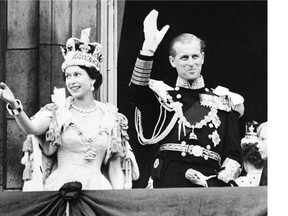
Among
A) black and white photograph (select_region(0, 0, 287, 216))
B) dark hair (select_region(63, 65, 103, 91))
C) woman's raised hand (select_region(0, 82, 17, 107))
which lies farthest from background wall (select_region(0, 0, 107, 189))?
woman's raised hand (select_region(0, 82, 17, 107))

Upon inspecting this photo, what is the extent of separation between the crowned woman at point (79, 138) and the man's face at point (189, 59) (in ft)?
2.03

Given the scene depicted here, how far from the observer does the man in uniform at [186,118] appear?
12.6 meters

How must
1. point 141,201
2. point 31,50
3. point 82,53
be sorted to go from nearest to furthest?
point 141,201 → point 82,53 → point 31,50

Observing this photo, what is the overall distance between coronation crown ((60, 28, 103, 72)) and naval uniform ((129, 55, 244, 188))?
328 mm

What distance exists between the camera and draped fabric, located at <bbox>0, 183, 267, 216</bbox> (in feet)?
39.3

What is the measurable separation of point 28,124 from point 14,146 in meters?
1.34

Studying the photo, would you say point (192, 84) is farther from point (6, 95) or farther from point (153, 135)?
point (6, 95)

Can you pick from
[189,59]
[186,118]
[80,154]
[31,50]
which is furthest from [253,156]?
[31,50]

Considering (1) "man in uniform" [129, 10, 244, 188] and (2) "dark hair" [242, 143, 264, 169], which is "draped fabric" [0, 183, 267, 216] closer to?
(1) "man in uniform" [129, 10, 244, 188]

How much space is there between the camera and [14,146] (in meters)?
13.5

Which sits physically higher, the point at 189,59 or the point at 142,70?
the point at 189,59

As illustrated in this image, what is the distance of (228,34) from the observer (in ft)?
48.4

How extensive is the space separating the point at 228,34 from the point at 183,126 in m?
2.16

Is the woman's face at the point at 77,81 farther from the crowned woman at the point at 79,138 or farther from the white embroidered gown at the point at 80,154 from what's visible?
the white embroidered gown at the point at 80,154
